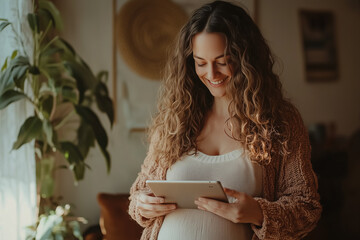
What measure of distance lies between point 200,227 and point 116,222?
1054mm

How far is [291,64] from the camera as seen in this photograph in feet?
10.1

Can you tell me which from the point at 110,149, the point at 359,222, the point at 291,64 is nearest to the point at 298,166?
the point at 110,149

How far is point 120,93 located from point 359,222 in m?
2.02

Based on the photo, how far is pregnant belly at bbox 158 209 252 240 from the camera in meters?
1.27

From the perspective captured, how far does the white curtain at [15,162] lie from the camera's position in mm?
1648

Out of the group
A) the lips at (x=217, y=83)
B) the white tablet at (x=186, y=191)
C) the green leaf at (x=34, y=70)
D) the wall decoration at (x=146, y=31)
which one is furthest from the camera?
the wall decoration at (x=146, y=31)

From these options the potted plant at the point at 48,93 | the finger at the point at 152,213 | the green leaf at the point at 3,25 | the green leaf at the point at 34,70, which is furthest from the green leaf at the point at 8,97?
the finger at the point at 152,213

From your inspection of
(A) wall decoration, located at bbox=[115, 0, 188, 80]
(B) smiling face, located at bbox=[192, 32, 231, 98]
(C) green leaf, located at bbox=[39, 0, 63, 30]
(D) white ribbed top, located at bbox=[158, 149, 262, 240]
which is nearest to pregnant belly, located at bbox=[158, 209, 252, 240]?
(D) white ribbed top, located at bbox=[158, 149, 262, 240]

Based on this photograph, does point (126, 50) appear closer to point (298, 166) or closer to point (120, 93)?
point (120, 93)

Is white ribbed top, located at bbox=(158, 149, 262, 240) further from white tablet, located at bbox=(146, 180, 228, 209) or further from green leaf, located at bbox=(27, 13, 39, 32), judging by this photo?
green leaf, located at bbox=(27, 13, 39, 32)

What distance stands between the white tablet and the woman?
0.03 m

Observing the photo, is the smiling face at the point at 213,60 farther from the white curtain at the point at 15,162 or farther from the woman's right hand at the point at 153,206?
the white curtain at the point at 15,162

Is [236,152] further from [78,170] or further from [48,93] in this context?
[48,93]

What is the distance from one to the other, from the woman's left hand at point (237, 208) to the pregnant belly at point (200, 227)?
7 cm
